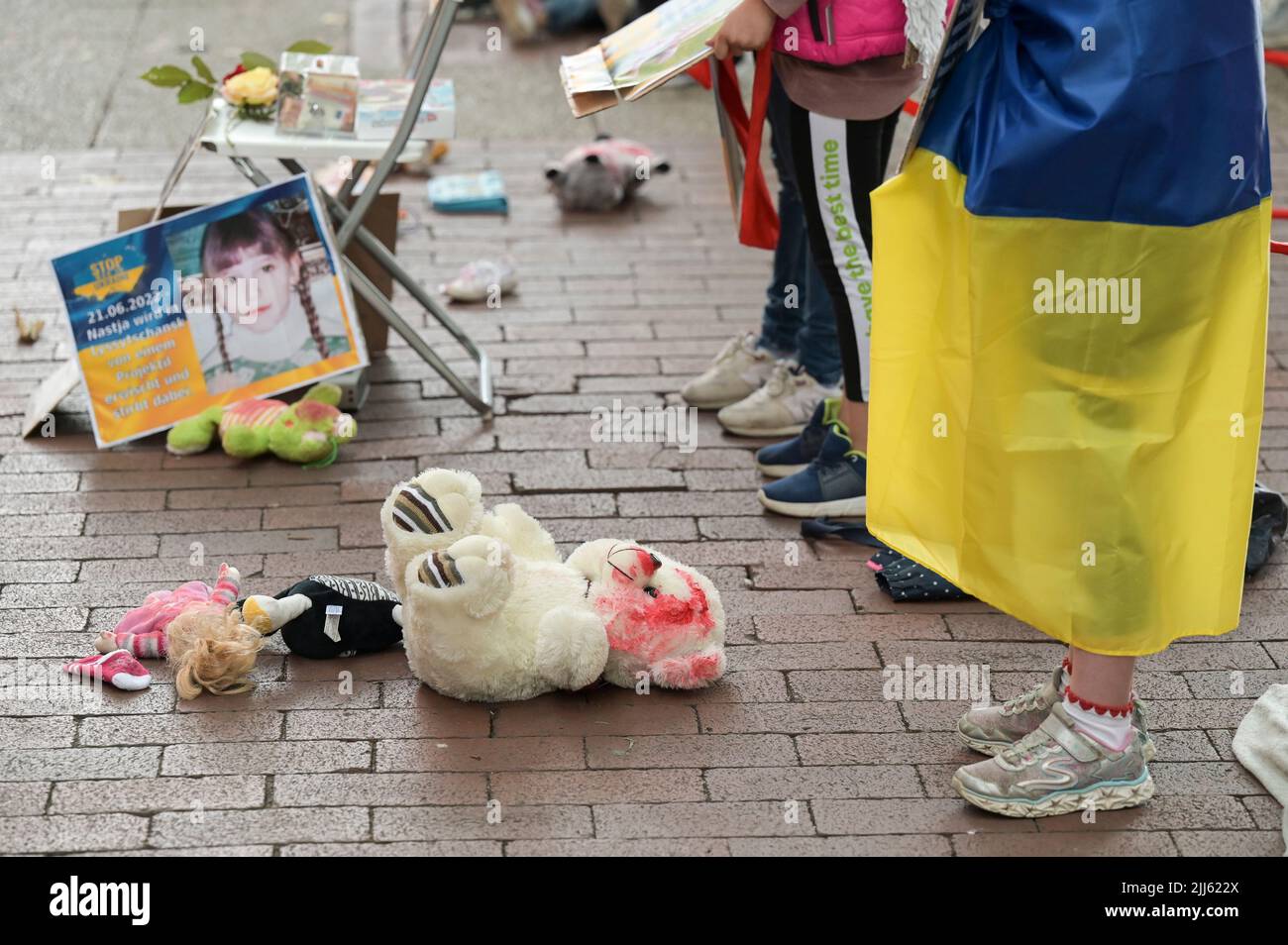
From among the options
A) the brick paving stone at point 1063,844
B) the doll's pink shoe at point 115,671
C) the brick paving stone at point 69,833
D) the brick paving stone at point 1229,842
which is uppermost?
the doll's pink shoe at point 115,671

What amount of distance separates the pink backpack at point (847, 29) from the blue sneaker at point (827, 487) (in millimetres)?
1048

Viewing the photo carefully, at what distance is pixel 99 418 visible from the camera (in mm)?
4297

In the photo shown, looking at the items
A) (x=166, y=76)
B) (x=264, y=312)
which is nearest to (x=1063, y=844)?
(x=264, y=312)

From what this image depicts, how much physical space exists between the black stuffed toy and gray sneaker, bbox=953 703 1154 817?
4.25 feet

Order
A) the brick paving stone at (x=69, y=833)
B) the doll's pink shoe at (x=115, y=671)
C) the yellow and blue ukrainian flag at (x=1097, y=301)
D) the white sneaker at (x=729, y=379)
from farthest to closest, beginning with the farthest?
the white sneaker at (x=729, y=379), the doll's pink shoe at (x=115, y=671), the brick paving stone at (x=69, y=833), the yellow and blue ukrainian flag at (x=1097, y=301)

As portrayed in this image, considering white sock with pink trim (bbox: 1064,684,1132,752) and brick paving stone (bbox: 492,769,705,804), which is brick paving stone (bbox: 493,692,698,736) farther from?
white sock with pink trim (bbox: 1064,684,1132,752)

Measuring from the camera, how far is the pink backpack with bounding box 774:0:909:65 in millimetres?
3441

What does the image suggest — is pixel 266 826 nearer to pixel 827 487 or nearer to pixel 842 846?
pixel 842 846

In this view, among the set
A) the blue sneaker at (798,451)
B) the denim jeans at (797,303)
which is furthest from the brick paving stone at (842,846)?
the denim jeans at (797,303)

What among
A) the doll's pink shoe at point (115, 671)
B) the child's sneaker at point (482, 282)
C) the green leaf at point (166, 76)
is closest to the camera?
the doll's pink shoe at point (115, 671)

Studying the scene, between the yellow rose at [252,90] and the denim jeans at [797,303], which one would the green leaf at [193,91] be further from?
the denim jeans at [797,303]

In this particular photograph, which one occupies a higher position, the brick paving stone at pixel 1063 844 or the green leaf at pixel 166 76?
the green leaf at pixel 166 76

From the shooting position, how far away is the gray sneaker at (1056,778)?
2.91 metres

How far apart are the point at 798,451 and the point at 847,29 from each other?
4.03 ft
